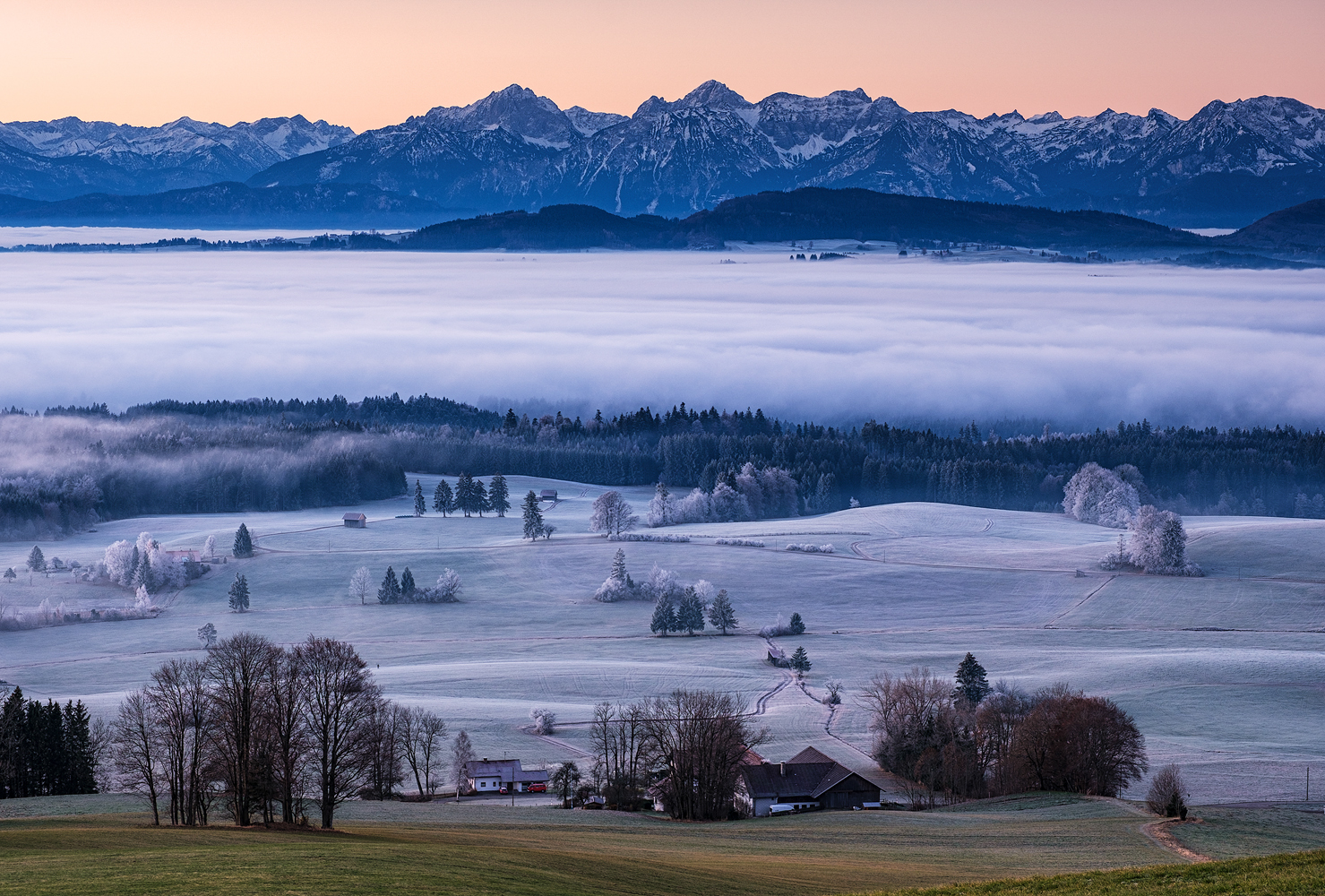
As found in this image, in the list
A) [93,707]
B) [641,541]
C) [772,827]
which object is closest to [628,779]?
[772,827]

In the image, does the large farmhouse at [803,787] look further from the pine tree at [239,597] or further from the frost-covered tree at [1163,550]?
the frost-covered tree at [1163,550]

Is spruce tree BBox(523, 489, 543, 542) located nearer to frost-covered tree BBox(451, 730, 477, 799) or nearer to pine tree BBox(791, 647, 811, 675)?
pine tree BBox(791, 647, 811, 675)

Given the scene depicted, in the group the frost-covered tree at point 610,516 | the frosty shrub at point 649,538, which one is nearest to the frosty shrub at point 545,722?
the frosty shrub at point 649,538

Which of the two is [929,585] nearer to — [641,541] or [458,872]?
[641,541]

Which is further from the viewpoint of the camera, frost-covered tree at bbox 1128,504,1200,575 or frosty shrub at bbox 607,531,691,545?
frosty shrub at bbox 607,531,691,545

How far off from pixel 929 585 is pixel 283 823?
91.7 m

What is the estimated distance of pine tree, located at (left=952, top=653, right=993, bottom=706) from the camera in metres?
82.6

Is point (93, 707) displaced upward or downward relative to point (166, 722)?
downward

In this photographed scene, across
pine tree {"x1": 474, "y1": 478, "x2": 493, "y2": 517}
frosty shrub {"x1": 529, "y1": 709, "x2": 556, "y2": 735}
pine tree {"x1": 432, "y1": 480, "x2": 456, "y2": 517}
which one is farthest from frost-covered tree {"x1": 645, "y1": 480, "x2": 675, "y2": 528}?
frosty shrub {"x1": 529, "y1": 709, "x2": 556, "y2": 735}

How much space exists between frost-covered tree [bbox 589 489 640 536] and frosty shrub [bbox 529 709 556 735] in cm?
8356

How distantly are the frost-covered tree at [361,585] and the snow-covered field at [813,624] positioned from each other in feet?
4.00

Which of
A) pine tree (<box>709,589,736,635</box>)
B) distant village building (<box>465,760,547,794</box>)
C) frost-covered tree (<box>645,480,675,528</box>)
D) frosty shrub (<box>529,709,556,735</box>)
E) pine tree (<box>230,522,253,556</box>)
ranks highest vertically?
frost-covered tree (<box>645,480,675,528</box>)

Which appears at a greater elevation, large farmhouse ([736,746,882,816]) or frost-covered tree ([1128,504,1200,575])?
frost-covered tree ([1128,504,1200,575])

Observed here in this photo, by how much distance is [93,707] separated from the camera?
84.9 meters
